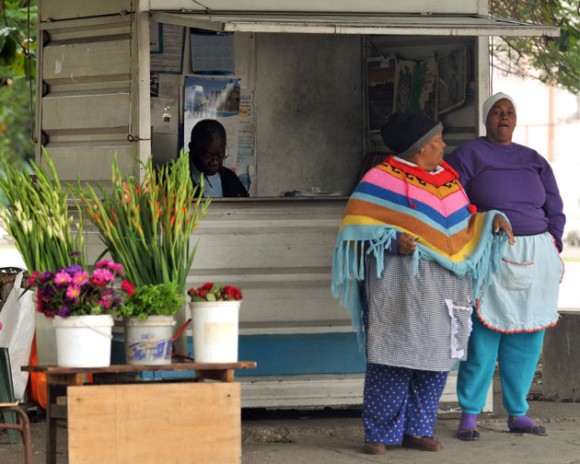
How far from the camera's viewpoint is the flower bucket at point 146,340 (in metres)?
4.81

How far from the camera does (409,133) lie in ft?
19.8

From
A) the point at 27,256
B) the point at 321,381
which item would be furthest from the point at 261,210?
the point at 27,256

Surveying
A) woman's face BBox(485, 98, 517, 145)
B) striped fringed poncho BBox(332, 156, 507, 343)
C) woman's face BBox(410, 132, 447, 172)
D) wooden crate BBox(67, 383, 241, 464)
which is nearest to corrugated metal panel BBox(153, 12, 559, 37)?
woman's face BBox(485, 98, 517, 145)

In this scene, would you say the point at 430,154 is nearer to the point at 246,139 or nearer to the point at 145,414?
the point at 246,139

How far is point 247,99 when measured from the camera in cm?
777

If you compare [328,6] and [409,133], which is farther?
[328,6]

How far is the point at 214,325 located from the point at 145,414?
425 millimetres

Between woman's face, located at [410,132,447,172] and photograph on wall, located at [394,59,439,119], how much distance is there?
1363 mm

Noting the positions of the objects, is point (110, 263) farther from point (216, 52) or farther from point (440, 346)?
point (216, 52)

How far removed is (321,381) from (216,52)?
6.96 feet

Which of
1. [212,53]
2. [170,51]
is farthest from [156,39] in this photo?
[212,53]

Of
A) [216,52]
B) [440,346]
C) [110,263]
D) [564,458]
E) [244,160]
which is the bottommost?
[564,458]

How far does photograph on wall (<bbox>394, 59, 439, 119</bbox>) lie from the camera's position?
7.43m

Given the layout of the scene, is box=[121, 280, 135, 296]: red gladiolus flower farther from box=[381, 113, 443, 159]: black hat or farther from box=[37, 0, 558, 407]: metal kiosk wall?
box=[381, 113, 443, 159]: black hat
